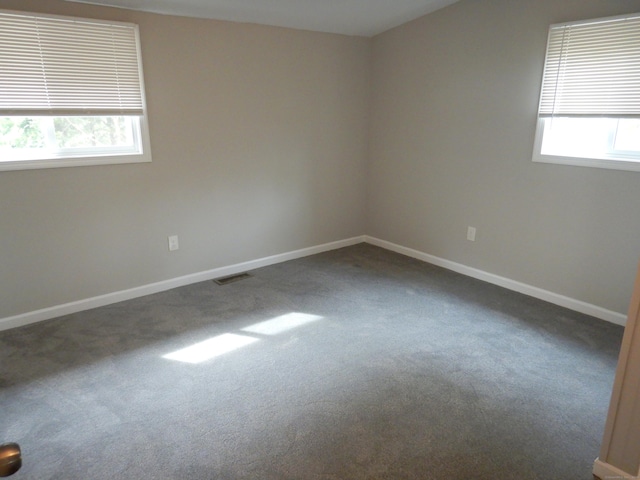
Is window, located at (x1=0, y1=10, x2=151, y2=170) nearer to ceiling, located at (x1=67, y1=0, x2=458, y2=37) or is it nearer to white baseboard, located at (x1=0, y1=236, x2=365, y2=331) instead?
ceiling, located at (x1=67, y1=0, x2=458, y2=37)

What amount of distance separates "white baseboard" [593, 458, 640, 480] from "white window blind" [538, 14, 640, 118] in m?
2.18

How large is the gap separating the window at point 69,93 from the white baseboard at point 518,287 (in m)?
2.71

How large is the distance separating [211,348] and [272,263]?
1.60m

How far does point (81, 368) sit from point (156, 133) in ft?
5.89

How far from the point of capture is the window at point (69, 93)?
8.95 feet

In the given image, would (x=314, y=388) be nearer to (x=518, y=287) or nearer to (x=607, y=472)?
(x=607, y=472)

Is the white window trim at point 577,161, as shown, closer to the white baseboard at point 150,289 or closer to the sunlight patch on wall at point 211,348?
the white baseboard at point 150,289

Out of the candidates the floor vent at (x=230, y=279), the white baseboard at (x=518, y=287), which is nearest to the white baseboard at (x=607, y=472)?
the white baseboard at (x=518, y=287)

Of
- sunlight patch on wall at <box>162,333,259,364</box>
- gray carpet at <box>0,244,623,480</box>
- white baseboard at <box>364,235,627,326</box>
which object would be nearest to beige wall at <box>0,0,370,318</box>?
gray carpet at <box>0,244,623,480</box>

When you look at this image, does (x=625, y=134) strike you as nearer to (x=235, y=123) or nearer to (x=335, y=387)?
(x=335, y=387)

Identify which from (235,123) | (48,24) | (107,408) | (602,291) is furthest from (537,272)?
(48,24)

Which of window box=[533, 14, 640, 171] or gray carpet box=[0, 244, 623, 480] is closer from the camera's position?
gray carpet box=[0, 244, 623, 480]

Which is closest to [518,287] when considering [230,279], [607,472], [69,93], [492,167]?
[492,167]

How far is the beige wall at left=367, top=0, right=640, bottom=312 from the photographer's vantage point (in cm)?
305
